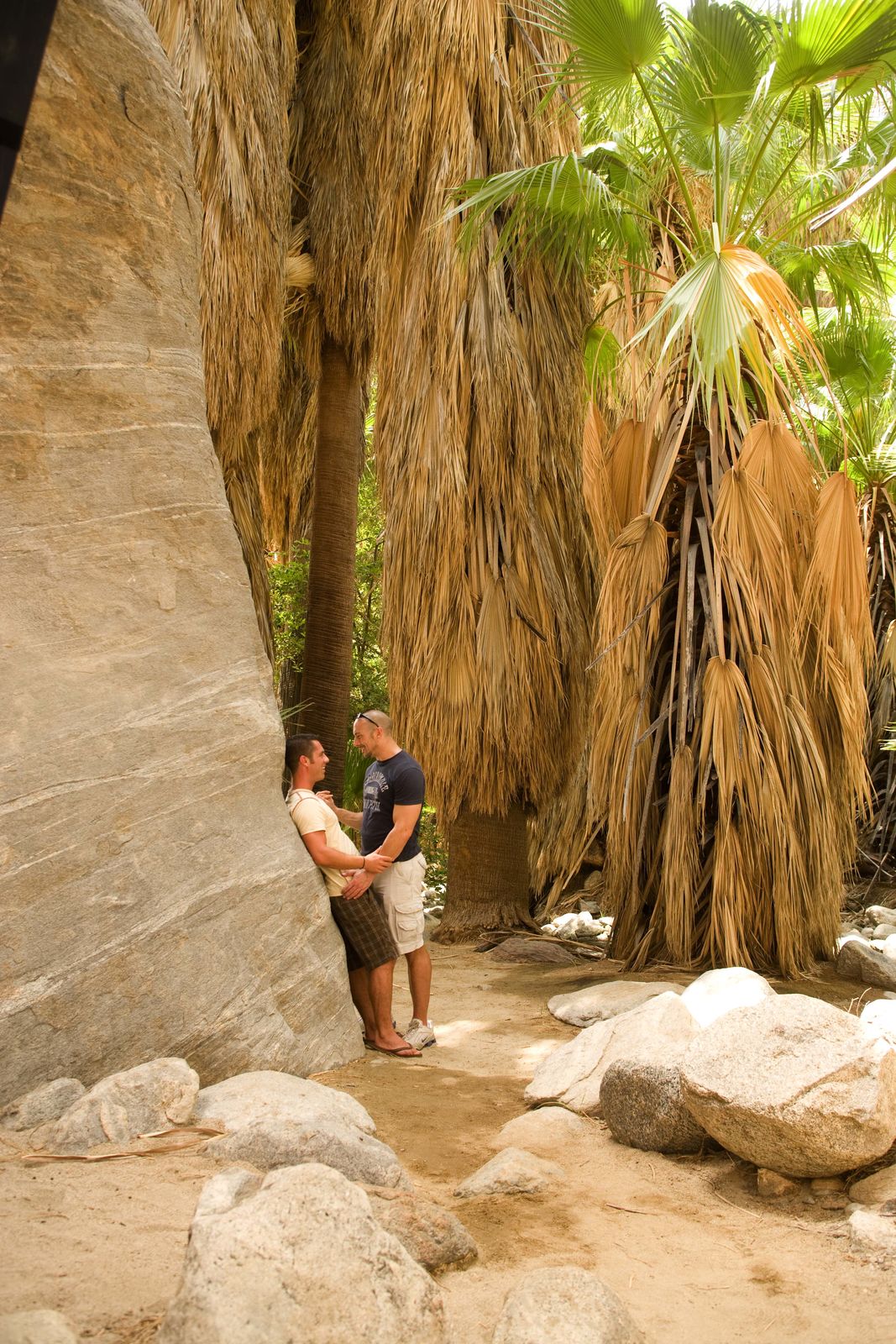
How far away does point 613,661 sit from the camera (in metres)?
6.35

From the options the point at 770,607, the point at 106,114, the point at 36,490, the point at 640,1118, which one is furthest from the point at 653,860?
the point at 106,114

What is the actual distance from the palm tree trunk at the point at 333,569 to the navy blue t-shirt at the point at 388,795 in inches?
154

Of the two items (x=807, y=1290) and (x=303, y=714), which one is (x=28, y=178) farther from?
(x=303, y=714)

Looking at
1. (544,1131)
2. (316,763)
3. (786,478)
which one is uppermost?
(786,478)

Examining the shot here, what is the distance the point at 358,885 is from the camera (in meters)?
4.34

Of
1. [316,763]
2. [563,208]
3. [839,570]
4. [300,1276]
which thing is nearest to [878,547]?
[839,570]

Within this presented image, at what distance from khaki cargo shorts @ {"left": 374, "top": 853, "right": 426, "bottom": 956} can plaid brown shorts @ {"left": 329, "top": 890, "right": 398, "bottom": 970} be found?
0.33m

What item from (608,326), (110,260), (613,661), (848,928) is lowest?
(848,928)

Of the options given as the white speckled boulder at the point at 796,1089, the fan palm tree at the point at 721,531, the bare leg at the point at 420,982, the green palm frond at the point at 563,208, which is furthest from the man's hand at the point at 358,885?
the green palm frond at the point at 563,208

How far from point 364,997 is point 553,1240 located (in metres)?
1.92

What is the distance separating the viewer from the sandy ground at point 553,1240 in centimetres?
204

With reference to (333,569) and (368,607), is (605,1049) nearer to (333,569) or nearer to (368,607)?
(333,569)

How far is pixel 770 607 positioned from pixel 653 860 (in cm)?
159

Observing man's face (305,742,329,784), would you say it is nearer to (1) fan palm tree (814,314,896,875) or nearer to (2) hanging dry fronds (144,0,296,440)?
(2) hanging dry fronds (144,0,296,440)
